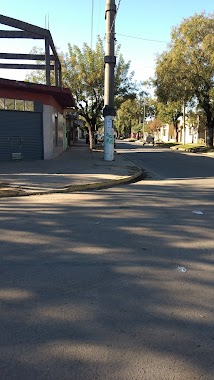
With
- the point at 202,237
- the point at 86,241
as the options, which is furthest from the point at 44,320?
the point at 202,237

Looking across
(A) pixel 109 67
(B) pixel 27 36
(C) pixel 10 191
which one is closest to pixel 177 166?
(A) pixel 109 67

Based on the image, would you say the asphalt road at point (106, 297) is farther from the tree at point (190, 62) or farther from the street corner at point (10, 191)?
the tree at point (190, 62)

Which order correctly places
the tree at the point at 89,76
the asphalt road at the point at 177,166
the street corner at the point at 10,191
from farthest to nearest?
1. the tree at the point at 89,76
2. the asphalt road at the point at 177,166
3. the street corner at the point at 10,191

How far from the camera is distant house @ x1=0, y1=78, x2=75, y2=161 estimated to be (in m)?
18.5

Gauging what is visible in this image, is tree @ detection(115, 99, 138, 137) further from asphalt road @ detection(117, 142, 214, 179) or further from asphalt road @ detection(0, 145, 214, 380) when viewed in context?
asphalt road @ detection(0, 145, 214, 380)

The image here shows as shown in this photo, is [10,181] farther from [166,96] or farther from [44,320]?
[166,96]

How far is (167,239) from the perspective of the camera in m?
5.70

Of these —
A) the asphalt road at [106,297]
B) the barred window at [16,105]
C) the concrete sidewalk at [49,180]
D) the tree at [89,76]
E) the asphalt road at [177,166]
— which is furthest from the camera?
the tree at [89,76]

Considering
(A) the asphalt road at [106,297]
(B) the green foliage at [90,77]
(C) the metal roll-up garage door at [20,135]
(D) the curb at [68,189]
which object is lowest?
(A) the asphalt road at [106,297]

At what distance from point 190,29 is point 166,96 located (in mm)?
6590

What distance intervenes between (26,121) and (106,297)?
662 inches

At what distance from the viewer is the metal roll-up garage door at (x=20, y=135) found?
18.7m

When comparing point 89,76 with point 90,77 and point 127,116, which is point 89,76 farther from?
point 127,116

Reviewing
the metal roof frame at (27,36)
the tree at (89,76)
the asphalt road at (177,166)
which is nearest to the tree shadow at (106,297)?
the asphalt road at (177,166)
